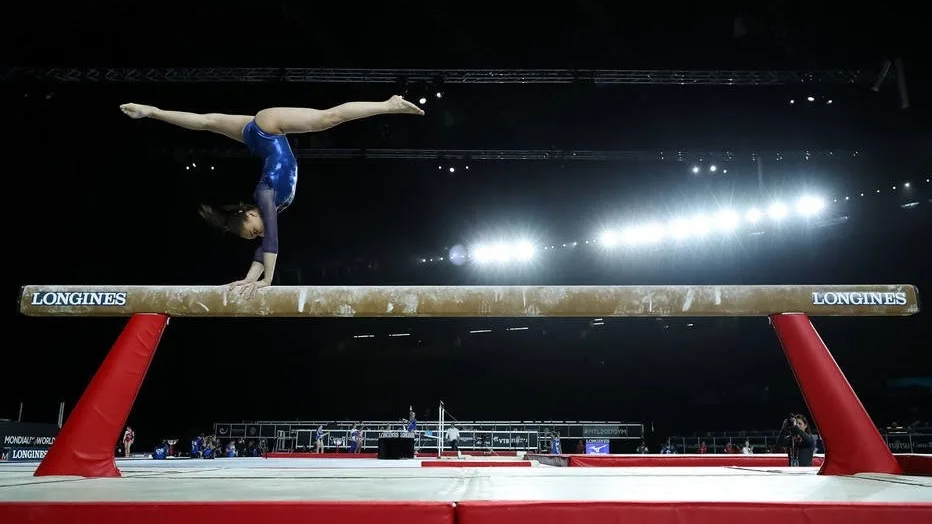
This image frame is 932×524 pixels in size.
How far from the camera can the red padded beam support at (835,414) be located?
298 centimetres

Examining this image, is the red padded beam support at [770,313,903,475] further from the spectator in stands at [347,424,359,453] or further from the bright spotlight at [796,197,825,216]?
the spectator in stands at [347,424,359,453]

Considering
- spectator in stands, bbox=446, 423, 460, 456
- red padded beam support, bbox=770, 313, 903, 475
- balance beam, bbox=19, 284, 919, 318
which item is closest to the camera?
red padded beam support, bbox=770, 313, 903, 475

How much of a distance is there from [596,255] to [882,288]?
1195 centimetres

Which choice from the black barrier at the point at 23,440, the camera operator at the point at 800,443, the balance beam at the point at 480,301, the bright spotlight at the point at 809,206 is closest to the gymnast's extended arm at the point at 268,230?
the balance beam at the point at 480,301

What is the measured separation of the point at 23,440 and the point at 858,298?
562 inches

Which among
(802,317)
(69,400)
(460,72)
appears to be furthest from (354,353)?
(802,317)

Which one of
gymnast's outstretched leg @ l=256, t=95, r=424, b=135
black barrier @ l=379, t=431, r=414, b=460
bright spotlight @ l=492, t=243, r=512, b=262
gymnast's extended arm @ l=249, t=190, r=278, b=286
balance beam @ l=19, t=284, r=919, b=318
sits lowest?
black barrier @ l=379, t=431, r=414, b=460

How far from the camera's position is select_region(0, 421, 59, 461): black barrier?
11.0 m

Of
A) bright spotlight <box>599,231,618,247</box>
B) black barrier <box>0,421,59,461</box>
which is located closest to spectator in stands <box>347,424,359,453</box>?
black barrier <box>0,421,59,461</box>

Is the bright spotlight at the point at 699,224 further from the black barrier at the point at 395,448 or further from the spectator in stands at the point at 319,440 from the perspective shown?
the spectator in stands at the point at 319,440

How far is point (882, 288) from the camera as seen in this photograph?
361 cm

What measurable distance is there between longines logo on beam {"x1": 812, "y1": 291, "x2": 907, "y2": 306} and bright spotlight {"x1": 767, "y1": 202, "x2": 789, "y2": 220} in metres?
10.6

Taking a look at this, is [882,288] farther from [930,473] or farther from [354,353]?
[354,353]

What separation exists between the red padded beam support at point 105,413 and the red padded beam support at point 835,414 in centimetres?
375
